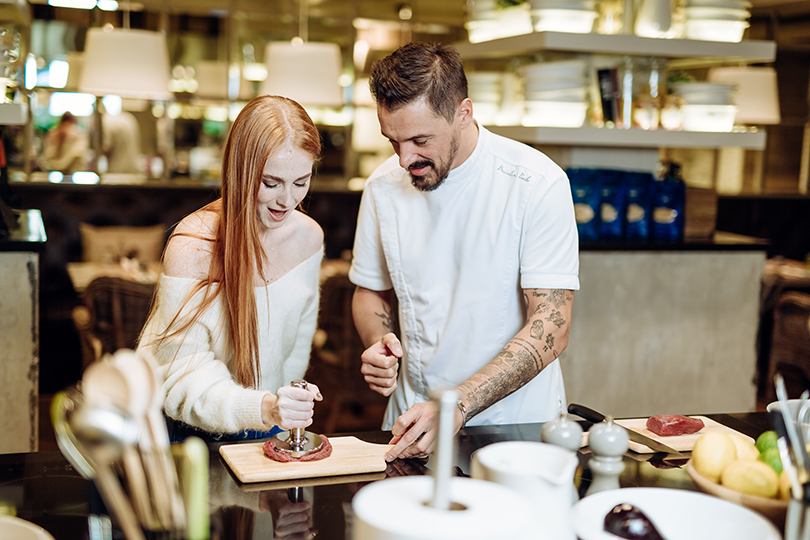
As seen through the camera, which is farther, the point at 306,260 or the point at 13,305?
the point at 13,305

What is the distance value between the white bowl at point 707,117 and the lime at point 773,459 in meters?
2.42

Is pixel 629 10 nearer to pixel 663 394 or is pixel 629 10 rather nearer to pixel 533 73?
pixel 533 73

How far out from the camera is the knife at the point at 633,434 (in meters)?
1.46

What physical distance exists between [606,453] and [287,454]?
0.54 meters

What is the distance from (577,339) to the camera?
10.9 ft

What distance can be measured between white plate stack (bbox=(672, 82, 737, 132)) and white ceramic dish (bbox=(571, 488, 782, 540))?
260 centimetres

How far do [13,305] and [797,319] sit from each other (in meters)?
4.15

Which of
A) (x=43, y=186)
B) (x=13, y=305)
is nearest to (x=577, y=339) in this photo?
(x=13, y=305)

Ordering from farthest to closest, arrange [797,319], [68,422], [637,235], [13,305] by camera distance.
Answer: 1. [797,319]
2. [637,235]
3. [13,305]
4. [68,422]

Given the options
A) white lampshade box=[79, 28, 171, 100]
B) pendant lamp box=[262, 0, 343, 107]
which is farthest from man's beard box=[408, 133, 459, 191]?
white lampshade box=[79, 28, 171, 100]

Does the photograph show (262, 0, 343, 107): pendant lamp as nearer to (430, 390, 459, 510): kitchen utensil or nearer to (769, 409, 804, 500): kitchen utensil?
(769, 409, 804, 500): kitchen utensil

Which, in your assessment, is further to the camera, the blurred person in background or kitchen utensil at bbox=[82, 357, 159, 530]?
the blurred person in background

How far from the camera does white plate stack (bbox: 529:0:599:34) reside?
309 centimetres

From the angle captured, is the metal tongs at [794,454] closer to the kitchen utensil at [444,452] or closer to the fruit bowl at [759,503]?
the fruit bowl at [759,503]
